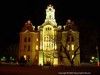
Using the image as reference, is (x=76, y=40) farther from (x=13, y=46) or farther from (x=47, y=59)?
(x=13, y=46)

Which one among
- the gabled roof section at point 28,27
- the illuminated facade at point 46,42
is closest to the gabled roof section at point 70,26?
the illuminated facade at point 46,42

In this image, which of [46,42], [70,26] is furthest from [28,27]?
[70,26]

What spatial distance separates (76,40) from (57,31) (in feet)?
23.6

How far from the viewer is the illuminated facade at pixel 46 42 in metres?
75.9

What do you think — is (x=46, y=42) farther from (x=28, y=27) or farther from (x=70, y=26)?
(x=70, y=26)

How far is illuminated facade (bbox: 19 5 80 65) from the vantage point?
75.9m

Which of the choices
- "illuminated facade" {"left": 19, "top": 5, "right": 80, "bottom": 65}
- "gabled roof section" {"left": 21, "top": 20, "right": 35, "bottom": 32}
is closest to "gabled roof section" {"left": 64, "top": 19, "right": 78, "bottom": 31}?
"illuminated facade" {"left": 19, "top": 5, "right": 80, "bottom": 65}

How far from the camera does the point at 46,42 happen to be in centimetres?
7706

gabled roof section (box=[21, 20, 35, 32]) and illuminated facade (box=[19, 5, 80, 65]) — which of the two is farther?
gabled roof section (box=[21, 20, 35, 32])

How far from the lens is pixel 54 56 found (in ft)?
243

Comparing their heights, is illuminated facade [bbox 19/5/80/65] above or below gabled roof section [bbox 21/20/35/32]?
below

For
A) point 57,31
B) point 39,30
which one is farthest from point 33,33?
point 57,31

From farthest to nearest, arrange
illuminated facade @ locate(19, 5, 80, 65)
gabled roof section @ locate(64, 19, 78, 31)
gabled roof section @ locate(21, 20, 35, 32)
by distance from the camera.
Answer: gabled roof section @ locate(21, 20, 35, 32) → gabled roof section @ locate(64, 19, 78, 31) → illuminated facade @ locate(19, 5, 80, 65)

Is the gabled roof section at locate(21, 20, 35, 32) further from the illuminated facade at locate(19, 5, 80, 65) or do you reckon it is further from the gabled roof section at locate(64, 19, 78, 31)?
the gabled roof section at locate(64, 19, 78, 31)
